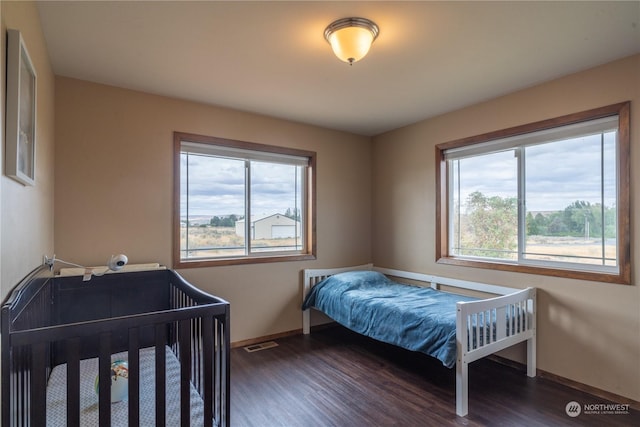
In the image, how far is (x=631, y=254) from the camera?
237cm

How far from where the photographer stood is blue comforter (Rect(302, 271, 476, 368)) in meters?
2.51

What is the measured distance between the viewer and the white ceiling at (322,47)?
1.86 meters

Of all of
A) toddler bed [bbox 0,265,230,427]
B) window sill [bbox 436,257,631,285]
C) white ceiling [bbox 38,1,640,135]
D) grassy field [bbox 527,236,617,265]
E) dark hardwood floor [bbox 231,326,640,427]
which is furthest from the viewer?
grassy field [bbox 527,236,617,265]

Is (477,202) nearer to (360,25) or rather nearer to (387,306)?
(387,306)

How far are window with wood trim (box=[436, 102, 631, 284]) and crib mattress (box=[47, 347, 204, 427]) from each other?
107 inches

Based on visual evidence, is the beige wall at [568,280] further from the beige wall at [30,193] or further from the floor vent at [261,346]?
the beige wall at [30,193]

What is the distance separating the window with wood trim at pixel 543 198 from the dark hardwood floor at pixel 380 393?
3.00 feet

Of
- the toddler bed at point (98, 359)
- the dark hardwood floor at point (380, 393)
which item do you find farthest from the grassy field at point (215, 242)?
the dark hardwood floor at point (380, 393)

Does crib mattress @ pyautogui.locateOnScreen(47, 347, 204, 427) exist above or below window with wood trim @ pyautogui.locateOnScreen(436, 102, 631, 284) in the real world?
below

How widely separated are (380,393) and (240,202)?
7.32 ft

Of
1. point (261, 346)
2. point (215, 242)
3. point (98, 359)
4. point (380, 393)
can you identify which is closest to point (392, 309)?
point (380, 393)

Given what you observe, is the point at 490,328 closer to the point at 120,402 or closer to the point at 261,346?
the point at 261,346

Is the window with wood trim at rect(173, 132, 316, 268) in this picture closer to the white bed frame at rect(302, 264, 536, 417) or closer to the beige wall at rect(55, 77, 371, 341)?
the beige wall at rect(55, 77, 371, 341)

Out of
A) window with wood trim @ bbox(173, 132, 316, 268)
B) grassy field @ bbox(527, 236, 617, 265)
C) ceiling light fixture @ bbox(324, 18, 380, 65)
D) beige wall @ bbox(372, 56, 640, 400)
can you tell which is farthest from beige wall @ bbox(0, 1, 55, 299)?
grassy field @ bbox(527, 236, 617, 265)
